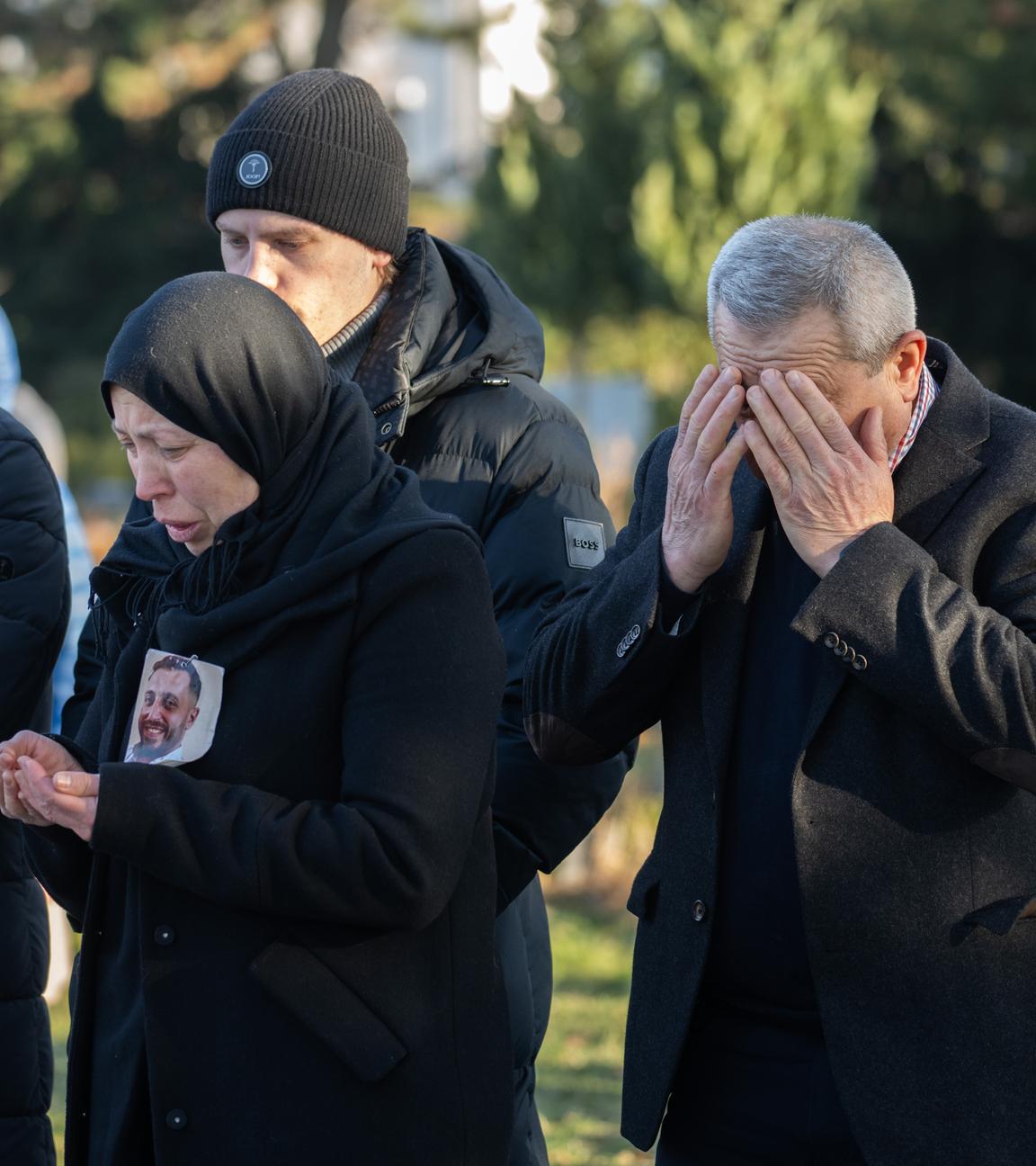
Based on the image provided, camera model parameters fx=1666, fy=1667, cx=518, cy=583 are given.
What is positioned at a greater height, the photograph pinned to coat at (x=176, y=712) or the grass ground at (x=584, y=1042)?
the photograph pinned to coat at (x=176, y=712)

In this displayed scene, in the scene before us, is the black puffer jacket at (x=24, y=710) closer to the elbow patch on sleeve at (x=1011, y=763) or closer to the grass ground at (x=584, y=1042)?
the elbow patch on sleeve at (x=1011, y=763)

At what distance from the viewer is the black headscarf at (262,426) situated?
2.08m

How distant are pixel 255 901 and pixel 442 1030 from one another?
303 mm

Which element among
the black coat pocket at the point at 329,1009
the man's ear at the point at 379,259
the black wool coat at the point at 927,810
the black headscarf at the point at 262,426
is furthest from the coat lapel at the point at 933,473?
the man's ear at the point at 379,259

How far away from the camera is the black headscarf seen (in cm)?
208

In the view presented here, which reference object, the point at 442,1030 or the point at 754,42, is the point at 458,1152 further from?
the point at 754,42

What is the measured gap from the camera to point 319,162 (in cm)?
286

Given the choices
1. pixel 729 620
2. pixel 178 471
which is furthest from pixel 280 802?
pixel 729 620

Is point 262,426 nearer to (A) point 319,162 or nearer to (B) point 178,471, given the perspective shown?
(B) point 178,471

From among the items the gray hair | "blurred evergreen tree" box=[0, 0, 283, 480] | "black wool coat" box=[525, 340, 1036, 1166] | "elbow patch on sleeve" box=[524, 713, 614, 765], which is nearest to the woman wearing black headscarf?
"elbow patch on sleeve" box=[524, 713, 614, 765]

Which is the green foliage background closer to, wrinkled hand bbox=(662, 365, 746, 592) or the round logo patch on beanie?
the round logo patch on beanie

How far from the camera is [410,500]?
7.18ft

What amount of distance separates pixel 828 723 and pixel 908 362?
1.68 feet

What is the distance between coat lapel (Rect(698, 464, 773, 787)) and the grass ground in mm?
3015
